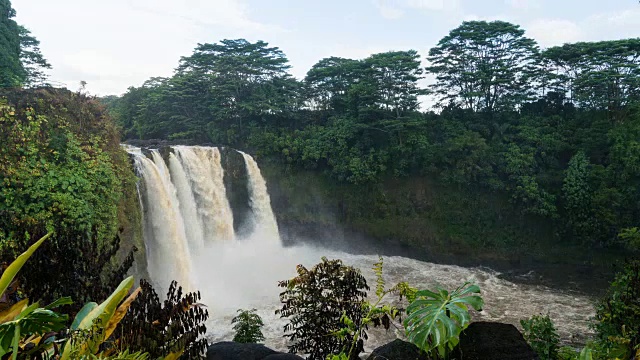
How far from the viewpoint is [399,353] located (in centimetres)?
339

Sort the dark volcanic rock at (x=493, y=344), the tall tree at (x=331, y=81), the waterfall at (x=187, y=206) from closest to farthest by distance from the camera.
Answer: the dark volcanic rock at (x=493, y=344)
the waterfall at (x=187, y=206)
the tall tree at (x=331, y=81)

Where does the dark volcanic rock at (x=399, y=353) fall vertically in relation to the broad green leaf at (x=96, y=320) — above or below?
below

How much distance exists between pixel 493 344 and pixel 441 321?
0.68m

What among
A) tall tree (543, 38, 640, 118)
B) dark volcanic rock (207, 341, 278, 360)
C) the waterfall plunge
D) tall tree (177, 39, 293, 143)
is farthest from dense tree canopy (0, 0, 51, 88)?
tall tree (543, 38, 640, 118)

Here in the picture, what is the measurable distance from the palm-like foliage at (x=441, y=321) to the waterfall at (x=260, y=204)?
1600cm

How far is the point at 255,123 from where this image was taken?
23422mm

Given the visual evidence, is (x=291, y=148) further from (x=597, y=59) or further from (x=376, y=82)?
(x=597, y=59)

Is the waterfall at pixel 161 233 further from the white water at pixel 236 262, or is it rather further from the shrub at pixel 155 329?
the shrub at pixel 155 329

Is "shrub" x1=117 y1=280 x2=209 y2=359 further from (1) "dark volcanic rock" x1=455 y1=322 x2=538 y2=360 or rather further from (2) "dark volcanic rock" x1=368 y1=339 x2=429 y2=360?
(1) "dark volcanic rock" x1=455 y1=322 x2=538 y2=360

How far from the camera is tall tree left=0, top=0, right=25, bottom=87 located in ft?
48.4

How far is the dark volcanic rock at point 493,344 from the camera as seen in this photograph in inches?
129

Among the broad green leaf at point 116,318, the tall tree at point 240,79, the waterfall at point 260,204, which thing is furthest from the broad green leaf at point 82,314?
the tall tree at point 240,79

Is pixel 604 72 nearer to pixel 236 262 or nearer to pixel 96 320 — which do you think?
pixel 236 262

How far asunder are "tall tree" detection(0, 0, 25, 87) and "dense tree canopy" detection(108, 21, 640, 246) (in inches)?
328
